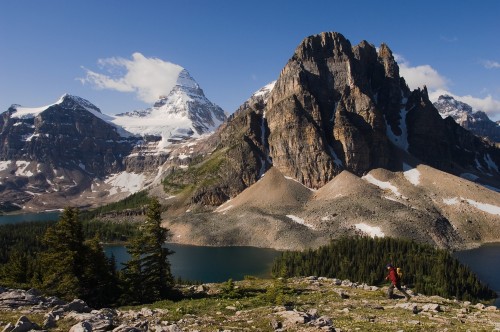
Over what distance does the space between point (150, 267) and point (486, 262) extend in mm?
112998

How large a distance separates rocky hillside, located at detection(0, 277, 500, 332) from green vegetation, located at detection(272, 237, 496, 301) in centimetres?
5700

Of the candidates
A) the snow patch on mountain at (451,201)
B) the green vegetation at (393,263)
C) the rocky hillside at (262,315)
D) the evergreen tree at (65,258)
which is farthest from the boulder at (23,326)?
the snow patch on mountain at (451,201)

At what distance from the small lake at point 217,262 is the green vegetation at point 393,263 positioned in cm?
898

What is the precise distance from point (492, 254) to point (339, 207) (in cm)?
5489

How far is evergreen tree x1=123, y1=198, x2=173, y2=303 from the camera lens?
42219 millimetres

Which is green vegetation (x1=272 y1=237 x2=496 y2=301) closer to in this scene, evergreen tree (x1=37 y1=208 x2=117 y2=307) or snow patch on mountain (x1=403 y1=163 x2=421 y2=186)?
evergreen tree (x1=37 y1=208 x2=117 y2=307)

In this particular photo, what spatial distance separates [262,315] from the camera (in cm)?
2742

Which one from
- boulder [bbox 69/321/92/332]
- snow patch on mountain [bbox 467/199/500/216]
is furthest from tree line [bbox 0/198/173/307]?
snow patch on mountain [bbox 467/199/500/216]

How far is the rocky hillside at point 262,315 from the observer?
23062mm

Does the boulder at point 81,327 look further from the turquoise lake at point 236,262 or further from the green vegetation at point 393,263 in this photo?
the turquoise lake at point 236,262

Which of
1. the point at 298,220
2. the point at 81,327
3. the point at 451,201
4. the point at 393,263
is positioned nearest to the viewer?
the point at 81,327

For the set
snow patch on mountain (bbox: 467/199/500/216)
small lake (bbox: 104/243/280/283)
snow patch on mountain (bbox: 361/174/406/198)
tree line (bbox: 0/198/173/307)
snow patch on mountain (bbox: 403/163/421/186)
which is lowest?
small lake (bbox: 104/243/280/283)

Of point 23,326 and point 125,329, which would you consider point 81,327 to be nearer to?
point 125,329

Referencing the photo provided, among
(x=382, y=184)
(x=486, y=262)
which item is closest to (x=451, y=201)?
(x=382, y=184)
